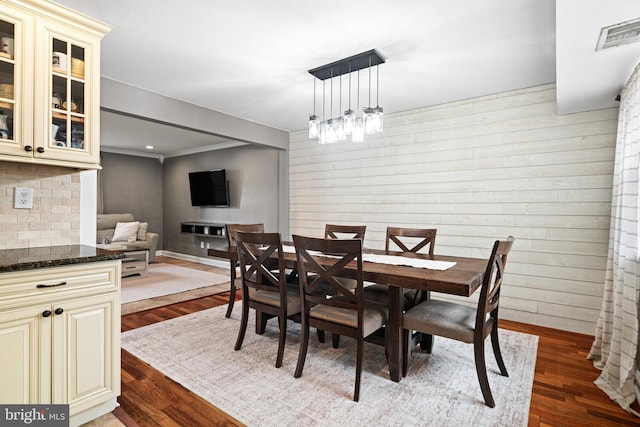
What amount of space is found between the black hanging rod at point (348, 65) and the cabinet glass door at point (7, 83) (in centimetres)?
204

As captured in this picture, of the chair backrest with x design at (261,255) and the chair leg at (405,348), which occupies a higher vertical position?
the chair backrest with x design at (261,255)

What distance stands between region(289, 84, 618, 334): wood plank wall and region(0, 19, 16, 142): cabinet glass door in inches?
140

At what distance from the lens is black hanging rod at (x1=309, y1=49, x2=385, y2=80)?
106 inches

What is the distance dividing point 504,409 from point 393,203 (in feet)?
8.79

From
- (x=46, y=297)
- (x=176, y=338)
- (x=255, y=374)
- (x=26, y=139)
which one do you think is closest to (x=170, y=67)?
(x=26, y=139)

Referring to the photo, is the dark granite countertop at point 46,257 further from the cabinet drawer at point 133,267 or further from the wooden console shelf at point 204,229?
the wooden console shelf at point 204,229

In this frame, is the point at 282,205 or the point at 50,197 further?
the point at 282,205

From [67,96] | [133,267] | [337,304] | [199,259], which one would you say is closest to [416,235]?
[337,304]

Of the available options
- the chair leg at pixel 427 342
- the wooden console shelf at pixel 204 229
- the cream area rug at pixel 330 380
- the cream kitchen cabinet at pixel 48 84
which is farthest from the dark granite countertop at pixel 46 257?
the wooden console shelf at pixel 204 229

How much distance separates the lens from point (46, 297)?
163cm

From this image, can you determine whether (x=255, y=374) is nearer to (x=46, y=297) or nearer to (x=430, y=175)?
(x=46, y=297)

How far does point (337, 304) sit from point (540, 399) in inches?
54.4

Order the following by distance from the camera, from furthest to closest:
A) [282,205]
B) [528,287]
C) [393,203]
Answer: [282,205]
[393,203]
[528,287]

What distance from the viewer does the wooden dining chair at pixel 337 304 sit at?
202cm
